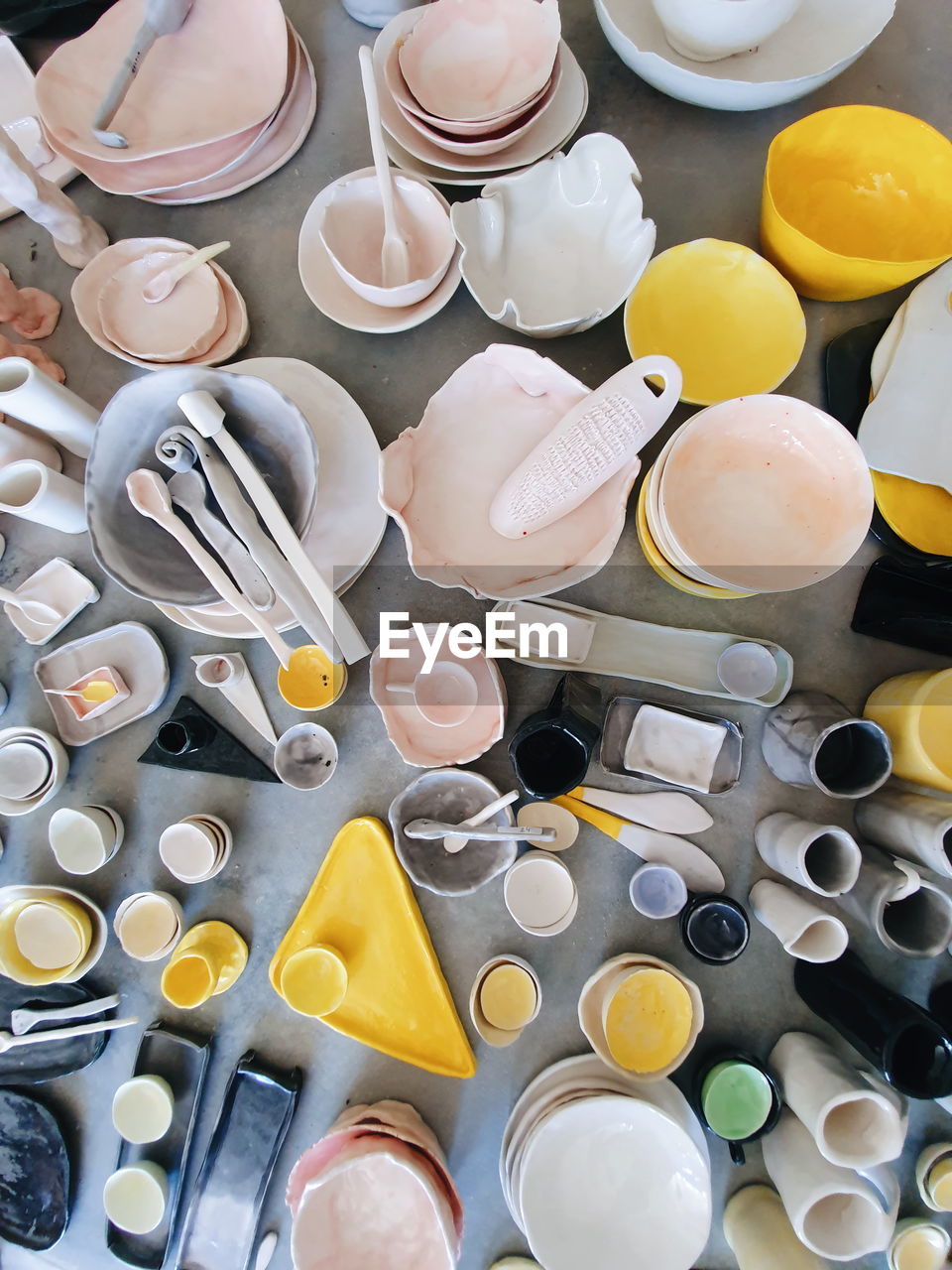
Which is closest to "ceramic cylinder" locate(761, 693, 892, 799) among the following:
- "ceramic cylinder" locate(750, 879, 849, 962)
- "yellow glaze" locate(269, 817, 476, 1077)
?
"ceramic cylinder" locate(750, 879, 849, 962)

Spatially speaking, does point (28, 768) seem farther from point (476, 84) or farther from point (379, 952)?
point (476, 84)

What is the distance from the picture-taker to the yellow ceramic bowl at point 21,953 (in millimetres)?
1046

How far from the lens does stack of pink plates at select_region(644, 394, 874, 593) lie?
0.91 meters

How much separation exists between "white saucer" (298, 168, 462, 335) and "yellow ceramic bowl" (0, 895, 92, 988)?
0.97 metres

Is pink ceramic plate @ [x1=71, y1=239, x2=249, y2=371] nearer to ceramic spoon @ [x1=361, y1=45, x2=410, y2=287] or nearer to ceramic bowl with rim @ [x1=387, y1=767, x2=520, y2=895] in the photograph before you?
ceramic spoon @ [x1=361, y1=45, x2=410, y2=287]

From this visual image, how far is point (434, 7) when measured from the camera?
3.48ft

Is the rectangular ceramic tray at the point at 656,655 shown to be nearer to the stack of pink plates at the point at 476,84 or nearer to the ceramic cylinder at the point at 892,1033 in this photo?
the ceramic cylinder at the point at 892,1033

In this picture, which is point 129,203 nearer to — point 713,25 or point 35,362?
point 35,362

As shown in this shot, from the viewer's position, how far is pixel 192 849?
1.08 m

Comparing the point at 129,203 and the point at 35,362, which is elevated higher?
the point at 129,203

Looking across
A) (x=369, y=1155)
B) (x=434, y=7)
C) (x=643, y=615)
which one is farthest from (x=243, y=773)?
(x=434, y=7)

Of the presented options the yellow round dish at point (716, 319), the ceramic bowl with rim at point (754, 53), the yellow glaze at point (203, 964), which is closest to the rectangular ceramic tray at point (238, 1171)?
the yellow glaze at point (203, 964)

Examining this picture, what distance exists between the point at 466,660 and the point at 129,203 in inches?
38.1

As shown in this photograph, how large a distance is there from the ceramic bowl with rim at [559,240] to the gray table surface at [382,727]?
3.4 inches
